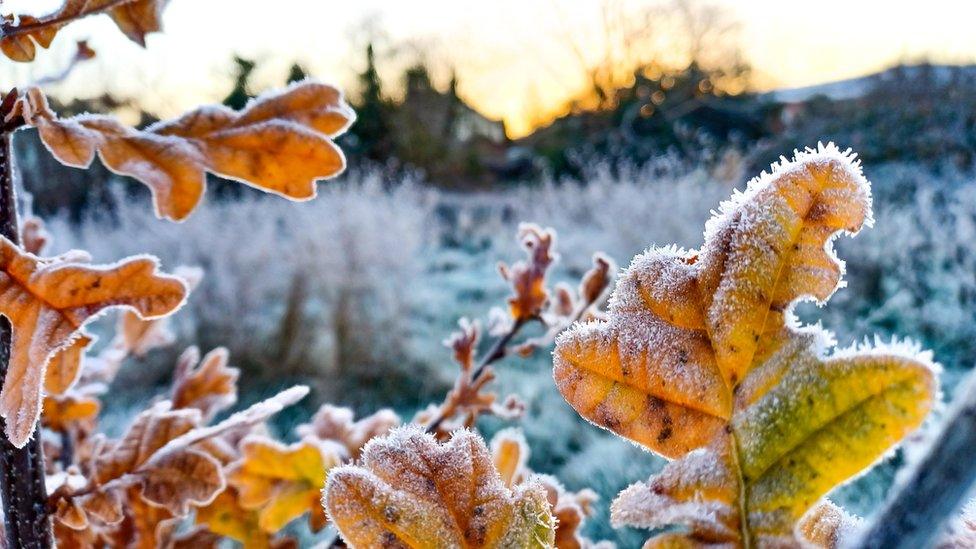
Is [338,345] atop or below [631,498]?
atop

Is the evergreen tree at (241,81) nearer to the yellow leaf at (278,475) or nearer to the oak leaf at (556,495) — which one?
the yellow leaf at (278,475)

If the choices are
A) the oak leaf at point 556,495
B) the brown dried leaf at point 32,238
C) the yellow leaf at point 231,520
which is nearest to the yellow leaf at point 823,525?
the oak leaf at point 556,495

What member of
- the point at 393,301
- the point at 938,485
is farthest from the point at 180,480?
the point at 393,301

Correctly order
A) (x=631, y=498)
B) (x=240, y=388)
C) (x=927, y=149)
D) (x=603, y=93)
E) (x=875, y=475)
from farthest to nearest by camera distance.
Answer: (x=603, y=93), (x=927, y=149), (x=240, y=388), (x=875, y=475), (x=631, y=498)

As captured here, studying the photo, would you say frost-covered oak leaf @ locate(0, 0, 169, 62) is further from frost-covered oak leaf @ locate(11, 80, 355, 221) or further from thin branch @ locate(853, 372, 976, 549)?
thin branch @ locate(853, 372, 976, 549)

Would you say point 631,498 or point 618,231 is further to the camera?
point 618,231

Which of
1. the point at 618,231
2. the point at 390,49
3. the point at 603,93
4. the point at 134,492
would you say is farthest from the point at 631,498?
the point at 603,93

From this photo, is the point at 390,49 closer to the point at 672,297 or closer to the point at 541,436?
the point at 541,436
